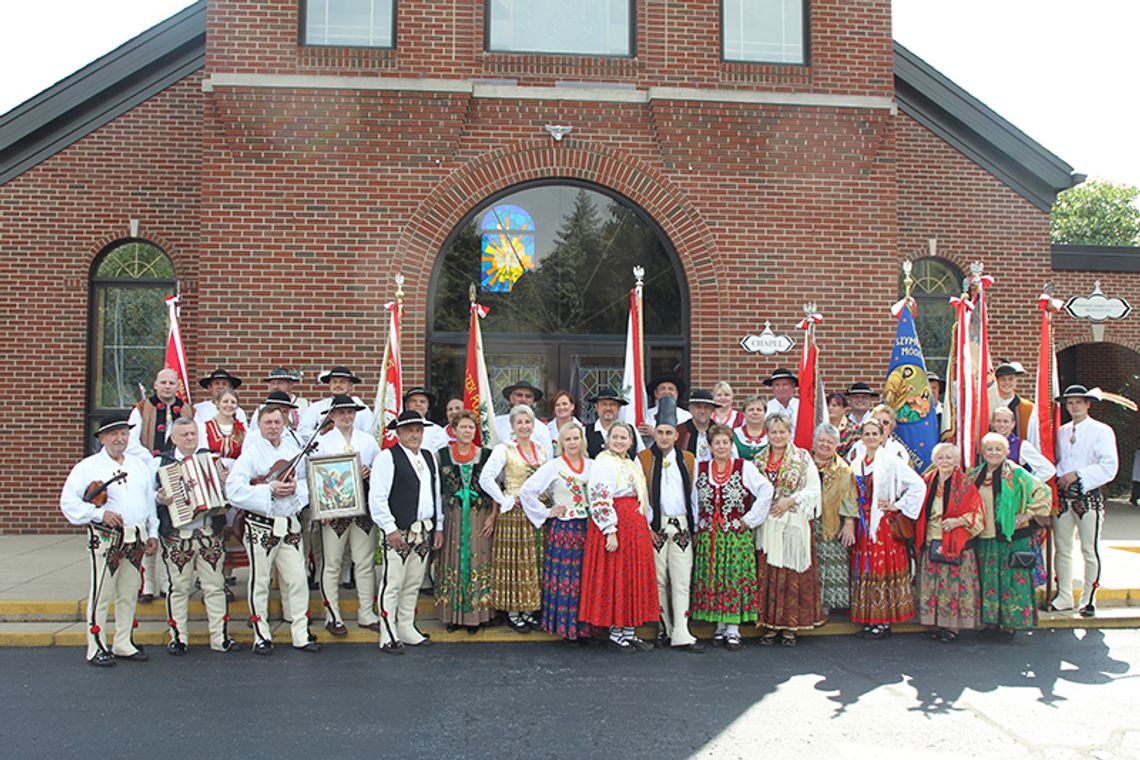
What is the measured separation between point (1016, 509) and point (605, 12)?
700cm

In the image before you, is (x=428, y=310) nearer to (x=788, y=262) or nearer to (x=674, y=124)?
(x=674, y=124)

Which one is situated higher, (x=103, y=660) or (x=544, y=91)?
(x=544, y=91)

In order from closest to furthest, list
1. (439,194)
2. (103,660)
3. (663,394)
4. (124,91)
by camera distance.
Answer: (103,660) → (663,394) → (439,194) → (124,91)

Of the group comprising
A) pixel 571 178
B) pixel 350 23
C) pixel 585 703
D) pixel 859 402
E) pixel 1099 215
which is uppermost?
pixel 1099 215

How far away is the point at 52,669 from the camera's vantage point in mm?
6238

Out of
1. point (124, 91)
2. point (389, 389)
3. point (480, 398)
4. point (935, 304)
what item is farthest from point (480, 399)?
point (935, 304)

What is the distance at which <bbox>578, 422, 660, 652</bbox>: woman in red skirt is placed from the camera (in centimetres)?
664

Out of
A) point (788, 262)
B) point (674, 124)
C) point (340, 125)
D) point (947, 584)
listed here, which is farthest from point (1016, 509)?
point (340, 125)

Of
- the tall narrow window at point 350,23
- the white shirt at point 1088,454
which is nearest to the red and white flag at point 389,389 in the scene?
the tall narrow window at point 350,23

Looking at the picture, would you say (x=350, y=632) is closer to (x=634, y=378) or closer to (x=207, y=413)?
(x=207, y=413)

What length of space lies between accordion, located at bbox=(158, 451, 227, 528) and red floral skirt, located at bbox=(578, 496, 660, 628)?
2.88 meters

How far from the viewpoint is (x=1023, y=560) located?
278 inches

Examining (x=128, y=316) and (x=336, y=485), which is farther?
(x=128, y=316)

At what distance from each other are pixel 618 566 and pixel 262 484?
9.11 ft
